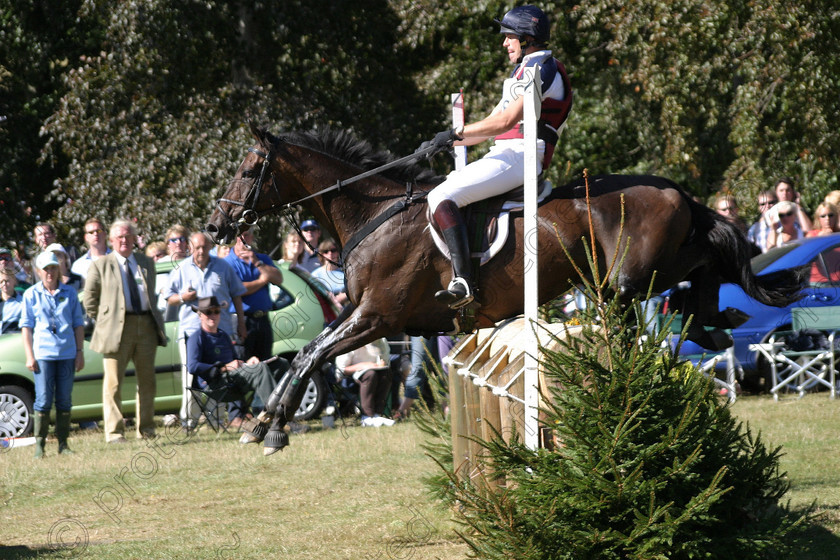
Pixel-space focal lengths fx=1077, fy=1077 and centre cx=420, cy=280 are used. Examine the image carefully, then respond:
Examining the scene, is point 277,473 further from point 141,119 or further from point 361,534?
point 141,119

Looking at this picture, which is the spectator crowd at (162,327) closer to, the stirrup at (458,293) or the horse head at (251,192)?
the horse head at (251,192)

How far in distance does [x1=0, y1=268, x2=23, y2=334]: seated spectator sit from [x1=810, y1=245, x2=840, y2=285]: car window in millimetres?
8426

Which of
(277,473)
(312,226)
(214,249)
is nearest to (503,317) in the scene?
(277,473)

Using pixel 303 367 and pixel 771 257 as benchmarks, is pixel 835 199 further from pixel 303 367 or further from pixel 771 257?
pixel 303 367

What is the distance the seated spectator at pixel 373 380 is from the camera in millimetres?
11195

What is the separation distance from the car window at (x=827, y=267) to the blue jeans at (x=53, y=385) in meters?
7.72

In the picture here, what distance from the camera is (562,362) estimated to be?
4.32 meters

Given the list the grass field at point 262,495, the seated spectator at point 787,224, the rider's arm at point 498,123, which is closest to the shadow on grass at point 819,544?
the grass field at point 262,495

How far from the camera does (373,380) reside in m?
11.2

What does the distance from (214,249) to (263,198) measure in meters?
5.71

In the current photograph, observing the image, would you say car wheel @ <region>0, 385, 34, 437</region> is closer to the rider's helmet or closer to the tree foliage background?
the tree foliage background

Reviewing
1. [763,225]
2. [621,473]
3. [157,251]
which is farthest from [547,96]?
[157,251]

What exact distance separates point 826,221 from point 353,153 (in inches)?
292

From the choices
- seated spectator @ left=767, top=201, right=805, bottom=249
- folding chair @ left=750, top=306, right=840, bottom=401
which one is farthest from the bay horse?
seated spectator @ left=767, top=201, right=805, bottom=249
